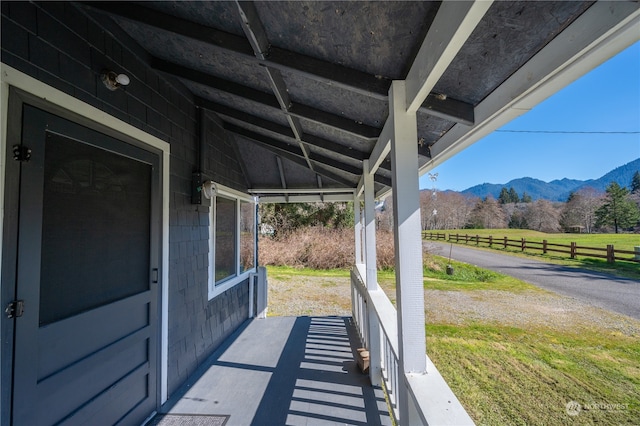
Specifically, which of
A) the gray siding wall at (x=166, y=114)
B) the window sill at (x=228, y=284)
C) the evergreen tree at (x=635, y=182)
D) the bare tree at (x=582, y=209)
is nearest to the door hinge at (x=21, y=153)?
the gray siding wall at (x=166, y=114)

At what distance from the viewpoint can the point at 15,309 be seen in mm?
1296

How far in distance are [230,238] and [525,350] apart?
18.3 feet

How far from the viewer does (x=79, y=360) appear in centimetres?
165

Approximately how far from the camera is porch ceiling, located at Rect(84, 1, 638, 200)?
93cm

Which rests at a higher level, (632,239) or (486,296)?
(632,239)

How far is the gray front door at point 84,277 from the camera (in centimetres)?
138

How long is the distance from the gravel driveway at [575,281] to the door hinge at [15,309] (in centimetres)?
1060

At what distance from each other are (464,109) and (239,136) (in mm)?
3586

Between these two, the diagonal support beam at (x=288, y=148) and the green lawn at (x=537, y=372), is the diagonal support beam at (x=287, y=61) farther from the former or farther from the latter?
Answer: the green lawn at (x=537, y=372)

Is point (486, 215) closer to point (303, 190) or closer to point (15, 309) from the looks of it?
point (303, 190)

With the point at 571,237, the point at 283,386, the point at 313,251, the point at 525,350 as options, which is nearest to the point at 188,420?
the point at 283,386

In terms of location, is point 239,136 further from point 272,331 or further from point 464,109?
point 464,109

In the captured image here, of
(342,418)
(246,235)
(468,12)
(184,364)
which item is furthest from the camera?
(246,235)

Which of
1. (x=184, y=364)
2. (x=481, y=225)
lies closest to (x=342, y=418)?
(x=184, y=364)
